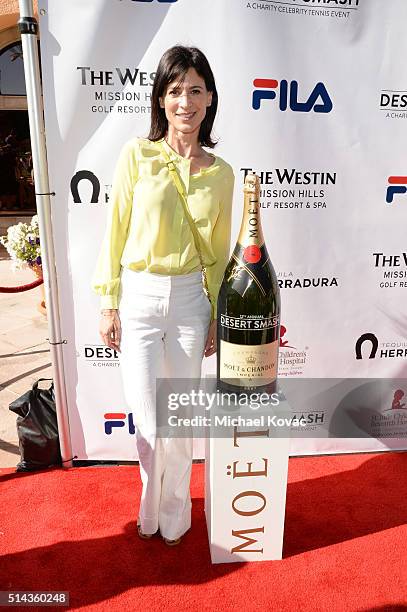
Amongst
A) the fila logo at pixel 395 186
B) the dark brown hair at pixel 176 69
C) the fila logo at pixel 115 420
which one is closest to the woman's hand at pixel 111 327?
the dark brown hair at pixel 176 69

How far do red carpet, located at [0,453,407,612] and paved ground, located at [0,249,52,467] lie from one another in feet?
1.50

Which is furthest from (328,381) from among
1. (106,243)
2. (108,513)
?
(106,243)

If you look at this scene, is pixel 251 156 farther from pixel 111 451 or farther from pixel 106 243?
pixel 111 451

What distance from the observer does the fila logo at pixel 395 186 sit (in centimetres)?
261

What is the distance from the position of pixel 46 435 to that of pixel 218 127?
1.86 m

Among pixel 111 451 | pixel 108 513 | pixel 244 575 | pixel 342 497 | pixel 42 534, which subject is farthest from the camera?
pixel 111 451

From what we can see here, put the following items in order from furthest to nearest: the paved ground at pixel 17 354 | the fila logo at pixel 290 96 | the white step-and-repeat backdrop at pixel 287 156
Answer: the paved ground at pixel 17 354 → the fila logo at pixel 290 96 → the white step-and-repeat backdrop at pixel 287 156

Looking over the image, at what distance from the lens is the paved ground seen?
3.21 m

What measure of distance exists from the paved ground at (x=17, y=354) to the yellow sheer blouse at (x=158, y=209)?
67.9 inches

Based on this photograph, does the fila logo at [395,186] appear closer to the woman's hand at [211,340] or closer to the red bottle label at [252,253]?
the red bottle label at [252,253]

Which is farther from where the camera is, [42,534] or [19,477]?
[19,477]

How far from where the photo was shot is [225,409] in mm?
1986

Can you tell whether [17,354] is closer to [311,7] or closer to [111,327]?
[111,327]

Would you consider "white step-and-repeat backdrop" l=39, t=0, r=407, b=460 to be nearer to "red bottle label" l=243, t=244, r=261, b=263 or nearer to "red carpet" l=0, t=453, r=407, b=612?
"red carpet" l=0, t=453, r=407, b=612
